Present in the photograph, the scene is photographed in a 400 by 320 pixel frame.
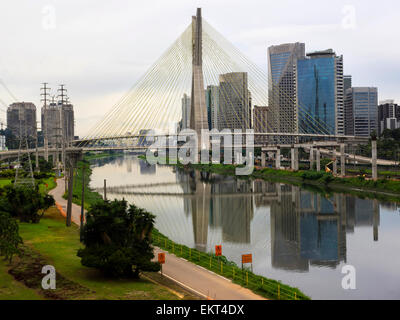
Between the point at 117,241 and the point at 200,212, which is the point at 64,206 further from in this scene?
the point at 117,241

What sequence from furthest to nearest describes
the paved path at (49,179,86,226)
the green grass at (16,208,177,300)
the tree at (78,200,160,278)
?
the paved path at (49,179,86,226), the tree at (78,200,160,278), the green grass at (16,208,177,300)

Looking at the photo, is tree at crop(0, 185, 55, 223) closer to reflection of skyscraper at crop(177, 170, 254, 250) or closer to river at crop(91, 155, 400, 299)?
river at crop(91, 155, 400, 299)

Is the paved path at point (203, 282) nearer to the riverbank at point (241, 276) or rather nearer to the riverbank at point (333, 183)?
the riverbank at point (241, 276)

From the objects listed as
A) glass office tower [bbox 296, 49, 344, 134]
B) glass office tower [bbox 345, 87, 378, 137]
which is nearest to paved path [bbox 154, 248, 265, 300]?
glass office tower [bbox 296, 49, 344, 134]

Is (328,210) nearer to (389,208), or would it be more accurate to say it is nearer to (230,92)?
(389,208)

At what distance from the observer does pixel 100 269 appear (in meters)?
7.95

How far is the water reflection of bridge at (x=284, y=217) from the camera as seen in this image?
41.2 feet

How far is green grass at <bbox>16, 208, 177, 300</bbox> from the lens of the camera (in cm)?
711

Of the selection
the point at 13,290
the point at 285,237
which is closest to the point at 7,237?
the point at 13,290

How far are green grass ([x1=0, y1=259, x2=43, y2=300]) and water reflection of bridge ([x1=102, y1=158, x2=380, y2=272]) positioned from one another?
6.12 metres

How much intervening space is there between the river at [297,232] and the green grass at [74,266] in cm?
346

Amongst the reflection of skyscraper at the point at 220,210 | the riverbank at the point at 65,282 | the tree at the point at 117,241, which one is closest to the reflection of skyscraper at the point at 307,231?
the reflection of skyscraper at the point at 220,210

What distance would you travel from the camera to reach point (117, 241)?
26.2 feet
